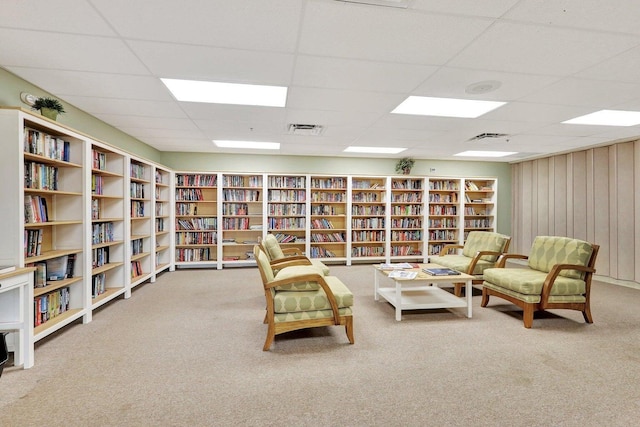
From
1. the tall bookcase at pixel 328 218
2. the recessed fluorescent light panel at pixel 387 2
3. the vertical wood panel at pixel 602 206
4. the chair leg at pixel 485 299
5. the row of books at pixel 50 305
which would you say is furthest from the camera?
the tall bookcase at pixel 328 218

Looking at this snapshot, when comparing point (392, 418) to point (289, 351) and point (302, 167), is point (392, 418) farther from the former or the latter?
point (302, 167)

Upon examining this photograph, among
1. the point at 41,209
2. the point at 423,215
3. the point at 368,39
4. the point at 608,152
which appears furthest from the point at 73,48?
the point at 608,152

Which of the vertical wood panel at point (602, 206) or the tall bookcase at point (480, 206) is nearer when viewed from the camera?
the vertical wood panel at point (602, 206)

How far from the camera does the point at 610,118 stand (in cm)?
375

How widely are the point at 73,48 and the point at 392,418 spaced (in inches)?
131

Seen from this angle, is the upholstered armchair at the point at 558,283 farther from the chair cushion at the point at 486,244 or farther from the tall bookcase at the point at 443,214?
the tall bookcase at the point at 443,214

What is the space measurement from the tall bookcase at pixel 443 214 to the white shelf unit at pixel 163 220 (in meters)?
5.58

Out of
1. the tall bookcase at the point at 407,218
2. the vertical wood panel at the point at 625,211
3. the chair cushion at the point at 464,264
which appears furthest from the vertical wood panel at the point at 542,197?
the chair cushion at the point at 464,264

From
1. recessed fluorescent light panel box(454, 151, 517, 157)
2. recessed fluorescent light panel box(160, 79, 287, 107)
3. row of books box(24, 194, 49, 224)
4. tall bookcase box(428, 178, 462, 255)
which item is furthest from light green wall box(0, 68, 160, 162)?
recessed fluorescent light panel box(454, 151, 517, 157)

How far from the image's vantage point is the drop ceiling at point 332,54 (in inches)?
69.1

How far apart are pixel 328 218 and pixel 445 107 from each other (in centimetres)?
376

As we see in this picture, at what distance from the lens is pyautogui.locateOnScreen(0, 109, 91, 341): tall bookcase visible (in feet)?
7.50

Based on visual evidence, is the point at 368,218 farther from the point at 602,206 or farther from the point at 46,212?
the point at 46,212

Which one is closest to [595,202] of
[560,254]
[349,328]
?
[560,254]
